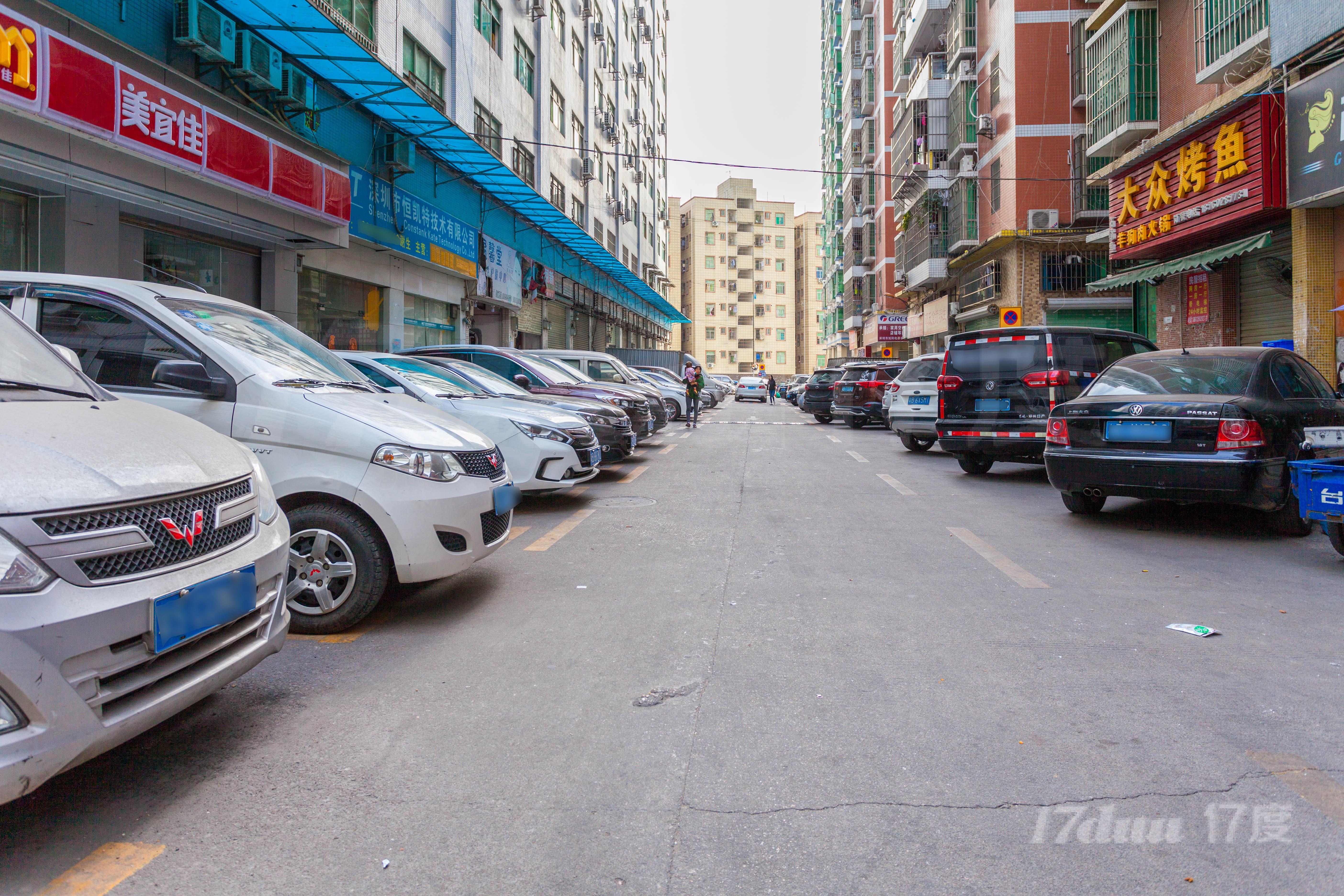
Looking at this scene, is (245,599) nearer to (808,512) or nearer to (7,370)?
(7,370)

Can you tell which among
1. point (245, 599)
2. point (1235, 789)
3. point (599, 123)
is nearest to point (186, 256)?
point (245, 599)

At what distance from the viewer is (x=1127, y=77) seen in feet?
62.4

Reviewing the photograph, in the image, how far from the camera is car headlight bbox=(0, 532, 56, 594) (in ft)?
7.28

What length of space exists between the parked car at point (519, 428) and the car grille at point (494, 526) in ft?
9.38

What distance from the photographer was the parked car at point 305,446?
4574mm

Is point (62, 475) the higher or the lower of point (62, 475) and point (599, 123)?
the lower

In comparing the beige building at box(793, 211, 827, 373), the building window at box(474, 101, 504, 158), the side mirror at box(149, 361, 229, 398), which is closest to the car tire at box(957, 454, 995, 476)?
the side mirror at box(149, 361, 229, 398)

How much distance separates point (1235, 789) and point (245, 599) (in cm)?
337

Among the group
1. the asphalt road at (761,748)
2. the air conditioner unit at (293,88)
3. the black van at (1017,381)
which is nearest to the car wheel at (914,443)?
the black van at (1017,381)

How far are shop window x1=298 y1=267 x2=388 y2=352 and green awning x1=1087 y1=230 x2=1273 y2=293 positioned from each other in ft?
49.3

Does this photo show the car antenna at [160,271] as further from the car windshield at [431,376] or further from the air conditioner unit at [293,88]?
Result: the car windshield at [431,376]

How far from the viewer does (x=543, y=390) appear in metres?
12.6

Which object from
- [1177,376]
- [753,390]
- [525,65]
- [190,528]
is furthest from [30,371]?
[753,390]

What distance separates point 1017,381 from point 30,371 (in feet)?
32.4
